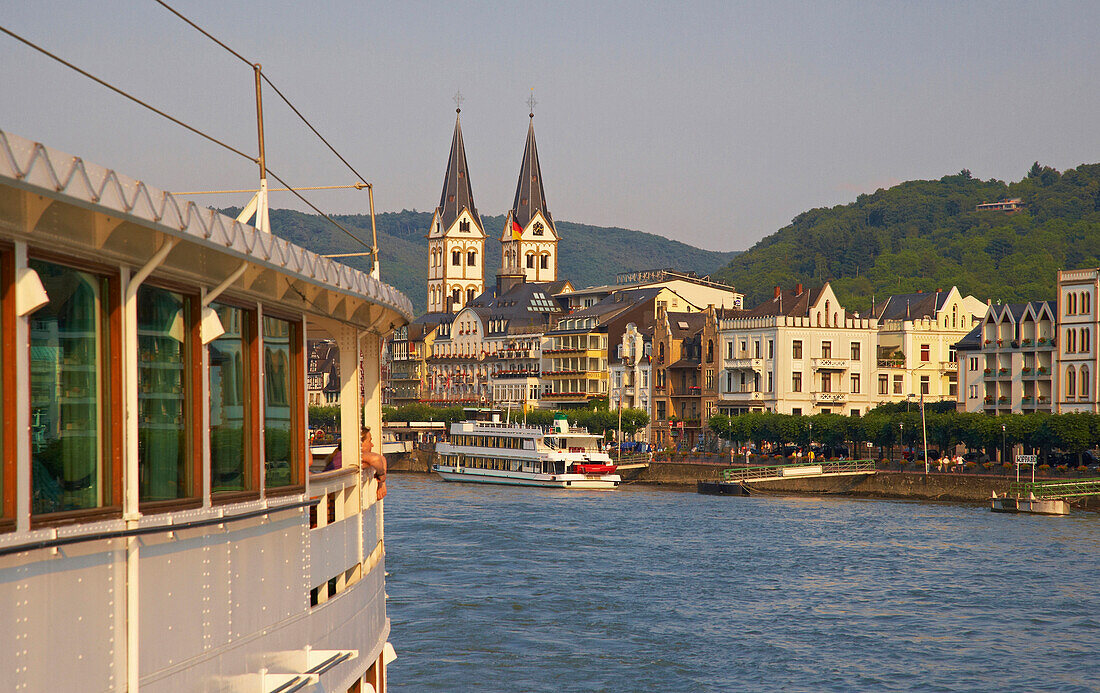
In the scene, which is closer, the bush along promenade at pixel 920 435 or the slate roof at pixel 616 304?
the bush along promenade at pixel 920 435

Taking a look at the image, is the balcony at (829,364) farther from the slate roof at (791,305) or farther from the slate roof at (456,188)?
the slate roof at (456,188)

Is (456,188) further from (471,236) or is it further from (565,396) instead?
(565,396)

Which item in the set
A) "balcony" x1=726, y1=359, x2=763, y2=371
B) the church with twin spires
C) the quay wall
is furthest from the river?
the church with twin spires

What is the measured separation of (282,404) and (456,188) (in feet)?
545

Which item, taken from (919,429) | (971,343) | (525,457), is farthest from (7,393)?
(971,343)

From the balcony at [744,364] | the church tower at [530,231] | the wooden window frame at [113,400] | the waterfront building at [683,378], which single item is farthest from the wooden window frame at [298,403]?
the church tower at [530,231]

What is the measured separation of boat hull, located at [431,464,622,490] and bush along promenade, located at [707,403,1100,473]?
11.6 m

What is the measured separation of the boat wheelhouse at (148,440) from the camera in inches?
199

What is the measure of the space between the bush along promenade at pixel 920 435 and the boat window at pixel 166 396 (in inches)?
2857

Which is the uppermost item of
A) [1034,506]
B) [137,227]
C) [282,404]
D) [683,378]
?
[137,227]

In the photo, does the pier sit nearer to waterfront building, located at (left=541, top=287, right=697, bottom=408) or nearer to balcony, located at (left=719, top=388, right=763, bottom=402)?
balcony, located at (left=719, top=388, right=763, bottom=402)

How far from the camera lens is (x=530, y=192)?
171375mm

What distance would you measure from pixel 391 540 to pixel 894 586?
18401 millimetres

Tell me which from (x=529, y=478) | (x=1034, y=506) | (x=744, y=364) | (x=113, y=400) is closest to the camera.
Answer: (x=113, y=400)
